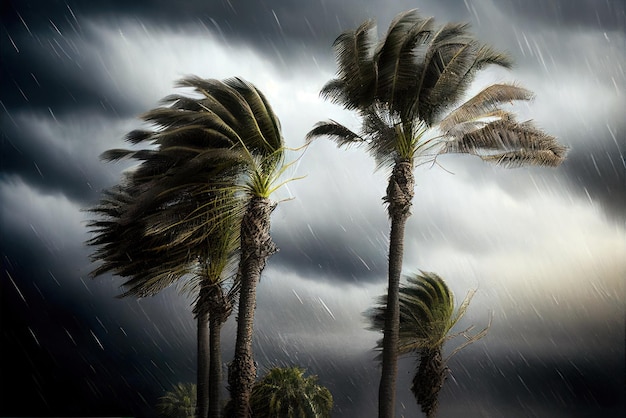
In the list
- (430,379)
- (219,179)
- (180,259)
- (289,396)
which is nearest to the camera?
(219,179)

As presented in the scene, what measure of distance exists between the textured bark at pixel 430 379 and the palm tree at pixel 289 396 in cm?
1023

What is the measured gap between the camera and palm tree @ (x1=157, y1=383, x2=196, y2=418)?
92.5ft

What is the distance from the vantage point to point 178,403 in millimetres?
28766

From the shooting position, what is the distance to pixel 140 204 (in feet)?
43.4

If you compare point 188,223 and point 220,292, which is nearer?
point 188,223

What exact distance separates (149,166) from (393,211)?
497 cm

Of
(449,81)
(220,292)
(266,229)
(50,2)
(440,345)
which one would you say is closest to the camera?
(449,81)

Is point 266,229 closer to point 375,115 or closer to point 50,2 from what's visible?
point 375,115

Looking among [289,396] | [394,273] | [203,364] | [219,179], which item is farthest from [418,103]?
[289,396]

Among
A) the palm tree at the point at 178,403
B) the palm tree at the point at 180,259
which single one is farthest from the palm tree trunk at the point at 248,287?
the palm tree at the point at 178,403

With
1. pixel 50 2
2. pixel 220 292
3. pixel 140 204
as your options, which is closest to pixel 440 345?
pixel 220 292

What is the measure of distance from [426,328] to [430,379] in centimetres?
100

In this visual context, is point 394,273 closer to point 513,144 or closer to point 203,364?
point 513,144

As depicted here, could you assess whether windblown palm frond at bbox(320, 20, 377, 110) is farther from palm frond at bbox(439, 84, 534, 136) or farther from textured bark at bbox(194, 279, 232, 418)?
textured bark at bbox(194, 279, 232, 418)
